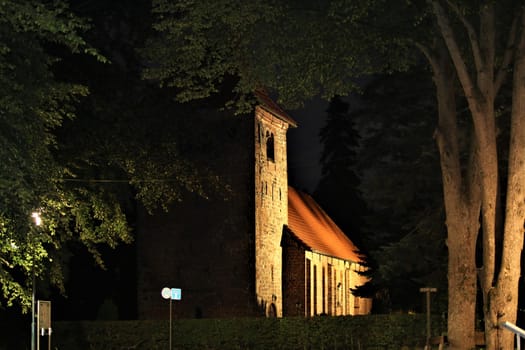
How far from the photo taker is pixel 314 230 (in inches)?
2174

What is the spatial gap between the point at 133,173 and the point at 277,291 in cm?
2250

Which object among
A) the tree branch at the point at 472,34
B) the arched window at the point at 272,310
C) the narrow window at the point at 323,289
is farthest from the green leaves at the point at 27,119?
the narrow window at the point at 323,289

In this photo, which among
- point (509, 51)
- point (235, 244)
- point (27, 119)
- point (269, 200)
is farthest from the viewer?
point (269, 200)

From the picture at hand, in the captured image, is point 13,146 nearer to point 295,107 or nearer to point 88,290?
point 295,107

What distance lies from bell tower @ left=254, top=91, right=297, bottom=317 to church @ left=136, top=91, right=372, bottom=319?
0.05 metres

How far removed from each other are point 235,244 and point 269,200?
356 centimetres

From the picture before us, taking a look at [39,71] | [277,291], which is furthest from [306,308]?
[39,71]

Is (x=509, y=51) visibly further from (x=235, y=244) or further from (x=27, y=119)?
(x=235, y=244)

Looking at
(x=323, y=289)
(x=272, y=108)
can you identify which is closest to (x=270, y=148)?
(x=272, y=108)

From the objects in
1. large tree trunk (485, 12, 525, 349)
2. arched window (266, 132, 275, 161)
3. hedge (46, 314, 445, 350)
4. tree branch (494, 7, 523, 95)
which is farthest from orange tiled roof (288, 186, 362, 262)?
large tree trunk (485, 12, 525, 349)

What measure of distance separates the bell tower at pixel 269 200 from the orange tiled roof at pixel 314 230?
2.18 m

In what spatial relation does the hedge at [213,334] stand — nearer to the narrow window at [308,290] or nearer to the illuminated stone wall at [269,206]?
the illuminated stone wall at [269,206]

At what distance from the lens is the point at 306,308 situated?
155ft

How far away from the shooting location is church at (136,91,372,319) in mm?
43625
